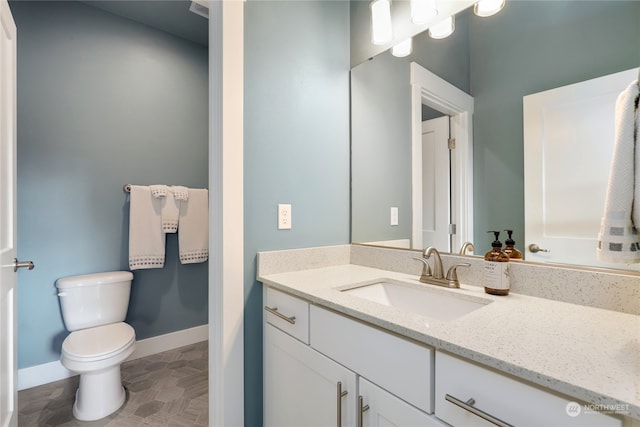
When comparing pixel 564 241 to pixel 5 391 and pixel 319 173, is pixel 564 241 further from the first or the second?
pixel 5 391

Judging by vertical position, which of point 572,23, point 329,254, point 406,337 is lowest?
point 406,337

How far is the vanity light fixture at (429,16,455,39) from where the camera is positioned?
120cm

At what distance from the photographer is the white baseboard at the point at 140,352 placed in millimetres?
1884

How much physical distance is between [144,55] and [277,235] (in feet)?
6.77

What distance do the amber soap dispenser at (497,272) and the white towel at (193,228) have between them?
6.87 ft

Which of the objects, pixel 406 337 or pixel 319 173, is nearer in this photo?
pixel 406 337

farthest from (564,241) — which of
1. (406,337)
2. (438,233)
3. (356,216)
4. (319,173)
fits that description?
(319,173)

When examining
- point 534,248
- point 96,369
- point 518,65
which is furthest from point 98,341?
point 518,65

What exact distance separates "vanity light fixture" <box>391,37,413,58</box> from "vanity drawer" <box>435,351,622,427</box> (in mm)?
1306

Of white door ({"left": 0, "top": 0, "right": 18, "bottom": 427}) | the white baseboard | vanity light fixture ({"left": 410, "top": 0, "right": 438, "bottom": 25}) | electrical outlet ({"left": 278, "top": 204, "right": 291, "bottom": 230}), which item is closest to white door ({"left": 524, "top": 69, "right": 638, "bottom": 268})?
vanity light fixture ({"left": 410, "top": 0, "right": 438, "bottom": 25})

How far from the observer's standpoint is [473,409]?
56 cm

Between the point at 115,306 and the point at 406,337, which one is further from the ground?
the point at 406,337

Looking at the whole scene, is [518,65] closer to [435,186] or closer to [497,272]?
[435,186]

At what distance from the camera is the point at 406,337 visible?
0.71 m
